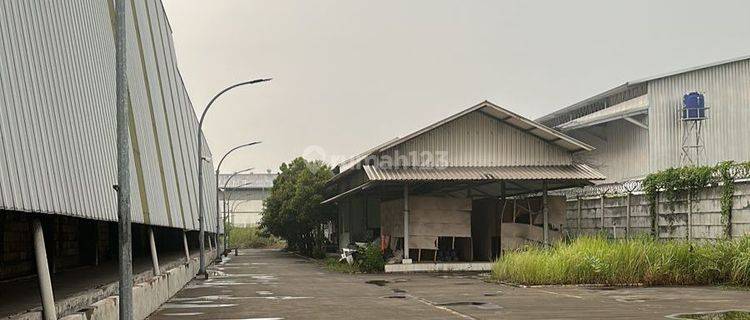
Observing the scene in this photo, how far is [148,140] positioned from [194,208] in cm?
1525

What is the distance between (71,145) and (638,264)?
17.0 meters

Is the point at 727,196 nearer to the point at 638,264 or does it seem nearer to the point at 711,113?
the point at 638,264

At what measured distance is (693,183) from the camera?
85.1 feet

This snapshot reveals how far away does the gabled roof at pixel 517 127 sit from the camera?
33406 millimetres

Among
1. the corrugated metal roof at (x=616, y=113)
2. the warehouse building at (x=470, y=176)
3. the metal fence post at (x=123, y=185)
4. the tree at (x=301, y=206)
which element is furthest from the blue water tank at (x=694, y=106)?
the metal fence post at (x=123, y=185)

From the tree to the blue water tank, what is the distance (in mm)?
25415

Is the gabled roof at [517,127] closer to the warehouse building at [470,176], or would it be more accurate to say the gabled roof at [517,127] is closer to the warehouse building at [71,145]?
the warehouse building at [470,176]

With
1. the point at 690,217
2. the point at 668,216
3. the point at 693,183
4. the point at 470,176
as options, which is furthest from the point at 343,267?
the point at 693,183

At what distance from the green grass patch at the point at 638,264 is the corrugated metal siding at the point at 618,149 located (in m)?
19.1

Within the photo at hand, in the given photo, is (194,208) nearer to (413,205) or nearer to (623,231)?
(413,205)

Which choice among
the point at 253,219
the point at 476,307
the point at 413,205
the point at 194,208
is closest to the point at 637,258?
the point at 476,307

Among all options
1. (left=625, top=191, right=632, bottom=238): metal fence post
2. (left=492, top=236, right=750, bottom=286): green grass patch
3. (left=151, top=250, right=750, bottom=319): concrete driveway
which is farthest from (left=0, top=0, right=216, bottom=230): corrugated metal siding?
(left=625, top=191, right=632, bottom=238): metal fence post

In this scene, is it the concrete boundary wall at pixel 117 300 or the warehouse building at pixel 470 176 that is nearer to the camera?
the concrete boundary wall at pixel 117 300

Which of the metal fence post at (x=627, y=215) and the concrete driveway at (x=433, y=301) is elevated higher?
the metal fence post at (x=627, y=215)
